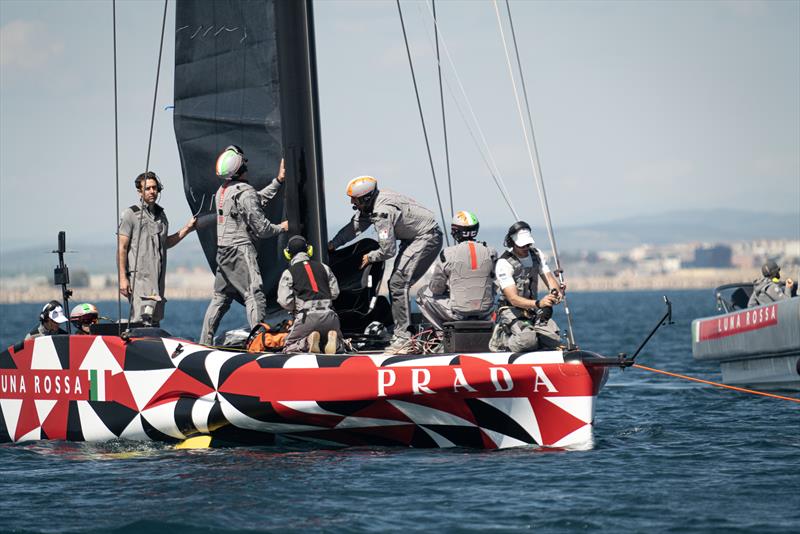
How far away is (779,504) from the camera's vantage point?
26.7ft

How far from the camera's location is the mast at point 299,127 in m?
11.5

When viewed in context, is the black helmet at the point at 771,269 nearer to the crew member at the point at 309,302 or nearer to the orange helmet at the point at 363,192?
the orange helmet at the point at 363,192

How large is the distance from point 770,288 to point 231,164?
862cm

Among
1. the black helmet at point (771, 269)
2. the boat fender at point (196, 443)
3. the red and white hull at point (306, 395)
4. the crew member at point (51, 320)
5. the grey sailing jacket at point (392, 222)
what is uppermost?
the grey sailing jacket at point (392, 222)

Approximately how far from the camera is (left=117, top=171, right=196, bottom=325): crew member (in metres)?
12.1

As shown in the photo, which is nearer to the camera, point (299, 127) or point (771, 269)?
point (299, 127)

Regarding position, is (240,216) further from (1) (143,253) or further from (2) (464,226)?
(2) (464,226)

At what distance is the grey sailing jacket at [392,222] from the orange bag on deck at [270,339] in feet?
3.55

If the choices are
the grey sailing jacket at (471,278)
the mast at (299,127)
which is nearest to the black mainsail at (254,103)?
the mast at (299,127)

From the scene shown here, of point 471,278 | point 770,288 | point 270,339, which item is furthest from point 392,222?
point 770,288

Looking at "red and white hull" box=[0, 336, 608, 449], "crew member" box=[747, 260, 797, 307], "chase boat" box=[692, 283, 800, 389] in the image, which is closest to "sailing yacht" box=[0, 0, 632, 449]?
"red and white hull" box=[0, 336, 608, 449]

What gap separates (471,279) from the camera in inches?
419

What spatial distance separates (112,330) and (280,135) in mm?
2470

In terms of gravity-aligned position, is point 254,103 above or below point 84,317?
above
